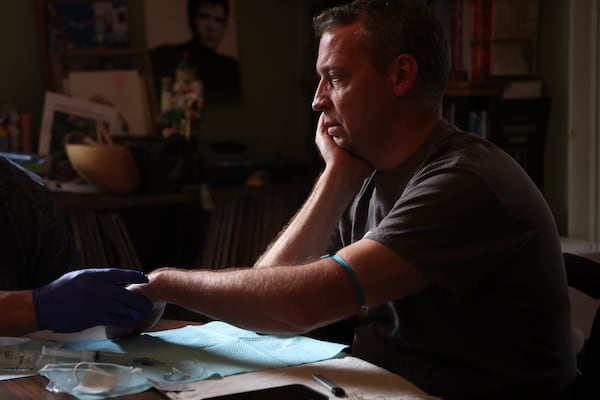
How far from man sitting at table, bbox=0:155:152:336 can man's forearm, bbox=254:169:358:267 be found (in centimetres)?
32

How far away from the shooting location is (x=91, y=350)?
1348mm

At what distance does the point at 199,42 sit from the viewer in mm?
3375

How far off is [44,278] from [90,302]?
16.5 inches

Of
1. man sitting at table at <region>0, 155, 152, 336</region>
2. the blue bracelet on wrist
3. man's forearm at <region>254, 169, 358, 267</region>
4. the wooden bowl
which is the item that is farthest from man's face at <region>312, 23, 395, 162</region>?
the wooden bowl

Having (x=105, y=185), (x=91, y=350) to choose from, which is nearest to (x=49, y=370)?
(x=91, y=350)

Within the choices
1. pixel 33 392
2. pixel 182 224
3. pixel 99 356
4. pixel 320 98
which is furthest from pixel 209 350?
pixel 182 224

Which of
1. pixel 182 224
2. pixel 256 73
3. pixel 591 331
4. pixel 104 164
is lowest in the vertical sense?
pixel 182 224

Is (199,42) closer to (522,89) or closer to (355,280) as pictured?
(522,89)

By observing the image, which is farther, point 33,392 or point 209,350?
point 209,350

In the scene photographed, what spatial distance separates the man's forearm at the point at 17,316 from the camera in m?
1.43

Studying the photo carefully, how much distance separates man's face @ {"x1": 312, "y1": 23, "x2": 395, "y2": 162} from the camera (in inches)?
62.5

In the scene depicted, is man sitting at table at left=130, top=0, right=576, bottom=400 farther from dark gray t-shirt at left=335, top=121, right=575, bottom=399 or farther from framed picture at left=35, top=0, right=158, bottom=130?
framed picture at left=35, top=0, right=158, bottom=130

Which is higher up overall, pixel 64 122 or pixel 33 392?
pixel 64 122

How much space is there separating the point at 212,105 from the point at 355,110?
191cm
